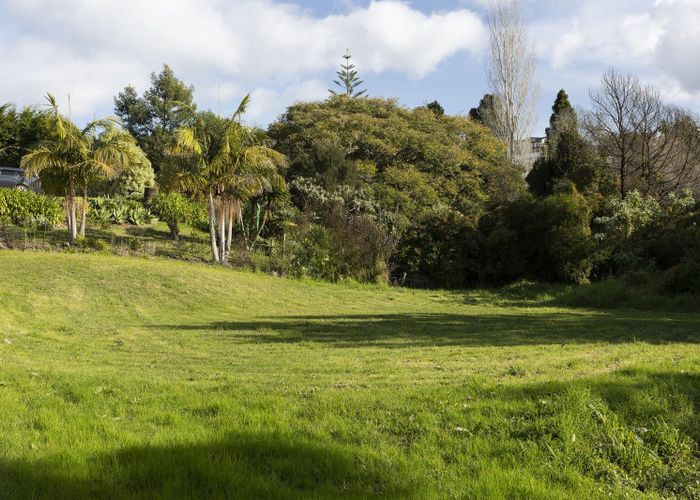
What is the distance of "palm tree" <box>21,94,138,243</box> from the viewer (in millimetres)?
20609

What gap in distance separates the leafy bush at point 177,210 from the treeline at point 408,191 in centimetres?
7

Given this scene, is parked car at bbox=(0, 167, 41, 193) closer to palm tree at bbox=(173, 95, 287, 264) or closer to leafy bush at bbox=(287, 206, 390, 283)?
palm tree at bbox=(173, 95, 287, 264)

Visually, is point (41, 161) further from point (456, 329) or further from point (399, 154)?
point (399, 154)

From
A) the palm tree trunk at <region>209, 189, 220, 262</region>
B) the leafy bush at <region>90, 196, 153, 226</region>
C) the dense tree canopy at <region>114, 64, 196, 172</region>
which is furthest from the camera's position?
the dense tree canopy at <region>114, 64, 196, 172</region>

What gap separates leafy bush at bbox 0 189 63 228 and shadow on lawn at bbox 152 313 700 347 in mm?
12154

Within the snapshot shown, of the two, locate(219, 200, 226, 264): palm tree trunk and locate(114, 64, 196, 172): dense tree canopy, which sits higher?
locate(114, 64, 196, 172): dense tree canopy

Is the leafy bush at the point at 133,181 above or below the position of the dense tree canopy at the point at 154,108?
below

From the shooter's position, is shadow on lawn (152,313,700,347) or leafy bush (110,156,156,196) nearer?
shadow on lawn (152,313,700,347)

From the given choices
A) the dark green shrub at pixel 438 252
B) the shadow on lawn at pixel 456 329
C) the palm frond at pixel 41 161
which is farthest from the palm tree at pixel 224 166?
the shadow on lawn at pixel 456 329

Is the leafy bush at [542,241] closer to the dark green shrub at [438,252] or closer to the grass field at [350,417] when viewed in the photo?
the dark green shrub at [438,252]

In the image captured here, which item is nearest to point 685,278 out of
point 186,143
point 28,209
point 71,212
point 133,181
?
point 186,143

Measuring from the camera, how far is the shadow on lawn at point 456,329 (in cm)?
1077

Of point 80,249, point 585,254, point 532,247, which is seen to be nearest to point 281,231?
point 80,249

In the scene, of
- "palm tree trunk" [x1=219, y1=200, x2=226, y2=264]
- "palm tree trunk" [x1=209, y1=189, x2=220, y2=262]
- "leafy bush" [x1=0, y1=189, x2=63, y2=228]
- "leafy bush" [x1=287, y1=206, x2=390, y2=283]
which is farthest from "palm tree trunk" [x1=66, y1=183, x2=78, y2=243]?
"leafy bush" [x1=287, y1=206, x2=390, y2=283]
